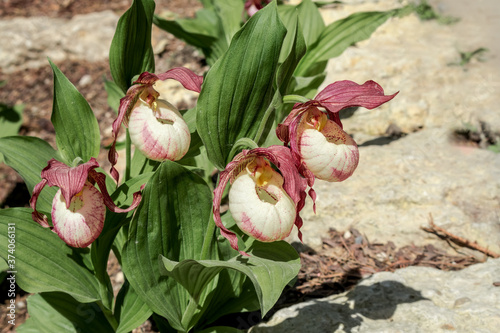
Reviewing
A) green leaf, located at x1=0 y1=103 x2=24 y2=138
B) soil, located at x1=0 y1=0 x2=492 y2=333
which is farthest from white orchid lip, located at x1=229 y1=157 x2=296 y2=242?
green leaf, located at x1=0 y1=103 x2=24 y2=138

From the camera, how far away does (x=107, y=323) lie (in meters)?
1.78

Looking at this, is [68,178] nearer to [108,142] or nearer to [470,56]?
[108,142]

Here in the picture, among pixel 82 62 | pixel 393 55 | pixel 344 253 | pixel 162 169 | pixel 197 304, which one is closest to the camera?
pixel 162 169

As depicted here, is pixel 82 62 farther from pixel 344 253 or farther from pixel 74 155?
pixel 344 253

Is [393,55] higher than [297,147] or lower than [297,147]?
lower

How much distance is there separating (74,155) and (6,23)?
3.30 metres

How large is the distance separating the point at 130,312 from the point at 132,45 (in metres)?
0.96

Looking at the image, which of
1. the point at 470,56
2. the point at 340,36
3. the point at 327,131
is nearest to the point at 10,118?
the point at 340,36

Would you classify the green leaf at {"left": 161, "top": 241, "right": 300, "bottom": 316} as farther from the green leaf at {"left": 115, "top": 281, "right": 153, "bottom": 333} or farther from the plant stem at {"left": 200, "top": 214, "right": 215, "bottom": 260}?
the green leaf at {"left": 115, "top": 281, "right": 153, "bottom": 333}

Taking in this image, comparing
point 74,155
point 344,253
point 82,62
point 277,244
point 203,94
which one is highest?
point 203,94

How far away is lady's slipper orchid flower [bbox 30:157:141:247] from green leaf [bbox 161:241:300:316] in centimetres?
24

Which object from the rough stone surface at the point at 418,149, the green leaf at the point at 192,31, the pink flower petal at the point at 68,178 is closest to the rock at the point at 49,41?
the green leaf at the point at 192,31

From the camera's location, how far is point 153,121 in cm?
138

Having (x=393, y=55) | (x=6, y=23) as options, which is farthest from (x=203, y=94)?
(x=6, y=23)
